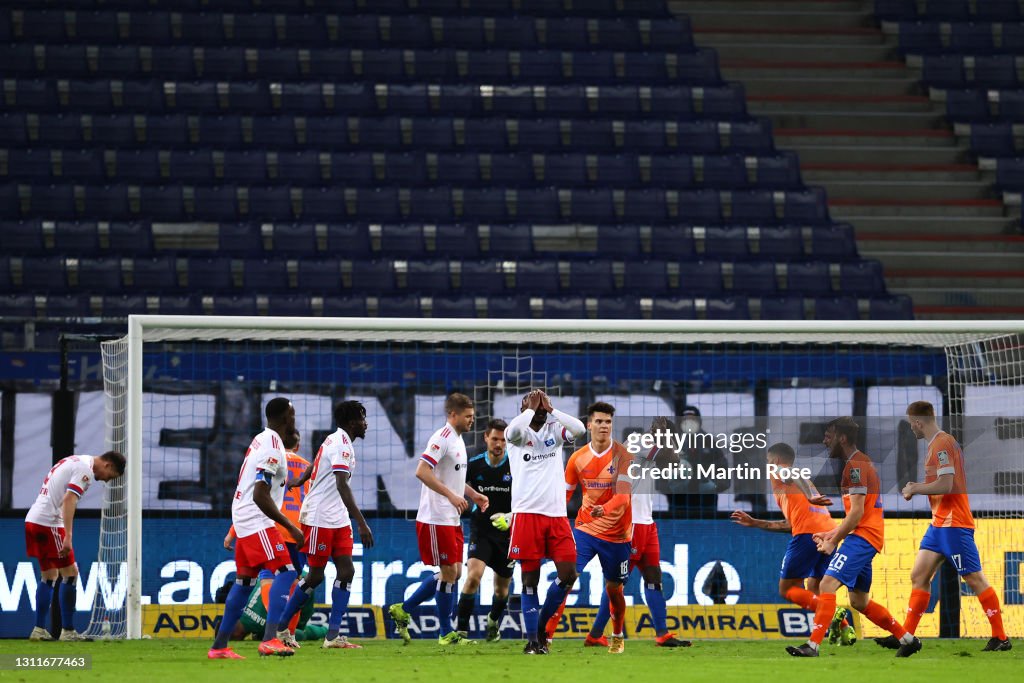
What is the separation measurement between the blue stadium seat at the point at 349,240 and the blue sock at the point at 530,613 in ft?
26.5

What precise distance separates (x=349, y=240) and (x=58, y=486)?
6797 millimetres

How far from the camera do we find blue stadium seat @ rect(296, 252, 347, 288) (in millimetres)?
17150

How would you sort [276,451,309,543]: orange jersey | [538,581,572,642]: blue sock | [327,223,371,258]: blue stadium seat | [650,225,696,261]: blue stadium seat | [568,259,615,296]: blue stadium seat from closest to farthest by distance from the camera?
[538,581,572,642]: blue sock, [276,451,309,543]: orange jersey, [568,259,615,296]: blue stadium seat, [327,223,371,258]: blue stadium seat, [650,225,696,261]: blue stadium seat

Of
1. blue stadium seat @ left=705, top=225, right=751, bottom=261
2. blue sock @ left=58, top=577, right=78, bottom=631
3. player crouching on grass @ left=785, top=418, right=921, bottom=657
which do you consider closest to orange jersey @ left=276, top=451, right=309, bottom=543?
blue sock @ left=58, top=577, right=78, bottom=631

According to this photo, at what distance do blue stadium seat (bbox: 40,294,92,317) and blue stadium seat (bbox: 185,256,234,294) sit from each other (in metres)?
1.22

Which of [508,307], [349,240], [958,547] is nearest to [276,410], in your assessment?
[958,547]

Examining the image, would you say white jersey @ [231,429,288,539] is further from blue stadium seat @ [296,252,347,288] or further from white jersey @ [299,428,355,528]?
blue stadium seat @ [296,252,347,288]

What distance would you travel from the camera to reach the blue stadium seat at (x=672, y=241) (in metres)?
18.2

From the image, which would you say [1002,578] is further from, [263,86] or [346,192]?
[263,86]

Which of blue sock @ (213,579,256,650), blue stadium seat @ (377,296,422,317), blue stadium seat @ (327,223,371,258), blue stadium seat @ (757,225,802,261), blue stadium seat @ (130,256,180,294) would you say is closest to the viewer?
blue sock @ (213,579,256,650)

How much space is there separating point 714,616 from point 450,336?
353 centimetres

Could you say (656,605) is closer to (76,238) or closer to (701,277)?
(701,277)

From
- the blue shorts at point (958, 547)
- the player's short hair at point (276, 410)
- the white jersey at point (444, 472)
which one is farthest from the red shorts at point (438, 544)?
the blue shorts at point (958, 547)

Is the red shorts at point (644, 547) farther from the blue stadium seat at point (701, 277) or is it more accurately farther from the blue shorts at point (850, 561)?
the blue stadium seat at point (701, 277)
